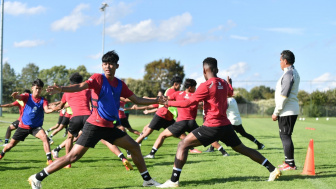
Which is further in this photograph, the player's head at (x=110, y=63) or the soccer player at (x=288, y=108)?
the soccer player at (x=288, y=108)

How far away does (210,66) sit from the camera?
22.1ft

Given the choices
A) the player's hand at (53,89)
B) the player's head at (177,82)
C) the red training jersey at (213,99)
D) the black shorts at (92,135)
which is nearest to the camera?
the player's hand at (53,89)

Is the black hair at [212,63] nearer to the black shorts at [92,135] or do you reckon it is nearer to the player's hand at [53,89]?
the black shorts at [92,135]

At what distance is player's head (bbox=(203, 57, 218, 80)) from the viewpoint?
6719 mm

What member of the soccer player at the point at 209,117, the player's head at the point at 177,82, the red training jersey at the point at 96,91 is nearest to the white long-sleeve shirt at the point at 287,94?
the soccer player at the point at 209,117

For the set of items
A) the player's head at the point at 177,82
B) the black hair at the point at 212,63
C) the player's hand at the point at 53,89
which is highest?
the black hair at the point at 212,63

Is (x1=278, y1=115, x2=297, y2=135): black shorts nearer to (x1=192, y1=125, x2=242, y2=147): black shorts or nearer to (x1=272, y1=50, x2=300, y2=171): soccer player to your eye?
(x1=272, y1=50, x2=300, y2=171): soccer player

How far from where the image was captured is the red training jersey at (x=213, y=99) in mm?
6465

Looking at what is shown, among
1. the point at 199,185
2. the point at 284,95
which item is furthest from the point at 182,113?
the point at 199,185

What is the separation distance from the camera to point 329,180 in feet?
23.0

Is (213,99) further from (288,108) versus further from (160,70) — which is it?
(160,70)

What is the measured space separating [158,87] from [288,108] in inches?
2334

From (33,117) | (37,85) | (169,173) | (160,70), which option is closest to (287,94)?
(169,173)

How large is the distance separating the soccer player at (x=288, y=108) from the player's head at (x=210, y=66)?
2.05 meters
